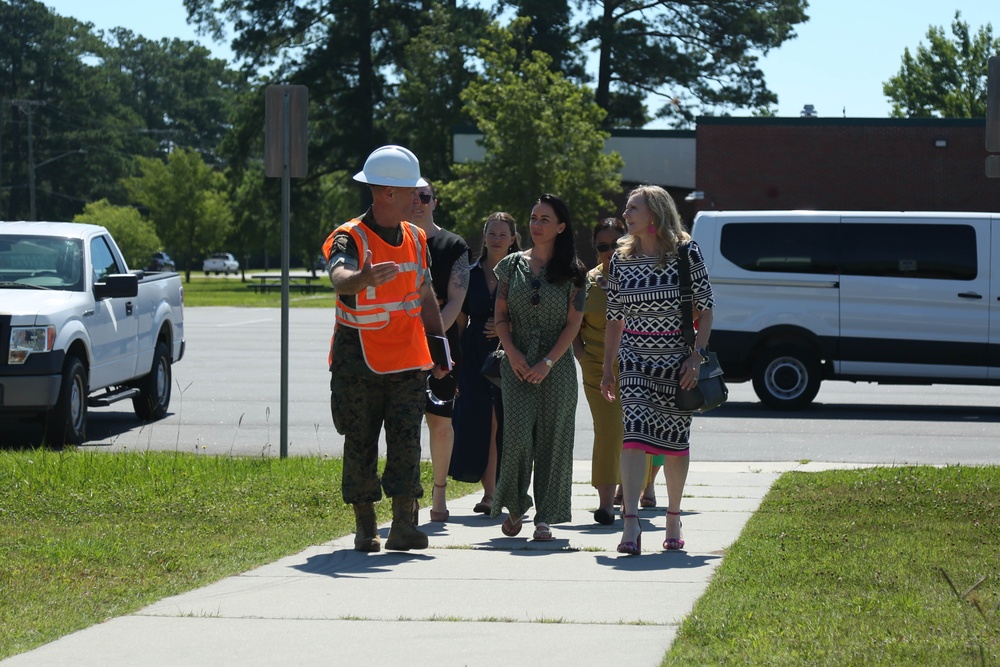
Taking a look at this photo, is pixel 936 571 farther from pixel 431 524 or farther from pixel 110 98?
pixel 110 98

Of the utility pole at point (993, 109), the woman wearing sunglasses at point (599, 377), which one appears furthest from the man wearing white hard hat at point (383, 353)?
the utility pole at point (993, 109)

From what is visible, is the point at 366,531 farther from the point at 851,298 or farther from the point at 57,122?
the point at 57,122

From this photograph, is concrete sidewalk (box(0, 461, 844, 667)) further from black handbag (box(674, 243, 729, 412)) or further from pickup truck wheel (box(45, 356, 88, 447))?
pickup truck wheel (box(45, 356, 88, 447))

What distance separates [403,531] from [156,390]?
312 inches

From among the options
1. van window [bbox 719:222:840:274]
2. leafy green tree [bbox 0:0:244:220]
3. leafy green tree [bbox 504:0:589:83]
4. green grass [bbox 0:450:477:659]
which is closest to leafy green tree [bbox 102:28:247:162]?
leafy green tree [bbox 0:0:244:220]

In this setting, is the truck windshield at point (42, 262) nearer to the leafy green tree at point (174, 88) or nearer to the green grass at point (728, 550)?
the green grass at point (728, 550)

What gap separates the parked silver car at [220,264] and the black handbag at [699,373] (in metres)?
101

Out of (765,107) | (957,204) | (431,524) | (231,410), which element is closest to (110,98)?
(765,107)

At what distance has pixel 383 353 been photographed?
701cm

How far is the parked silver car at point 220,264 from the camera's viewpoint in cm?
11244

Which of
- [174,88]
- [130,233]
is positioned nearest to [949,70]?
[130,233]

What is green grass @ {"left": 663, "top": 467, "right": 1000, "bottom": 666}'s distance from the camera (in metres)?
4.86

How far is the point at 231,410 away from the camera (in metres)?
15.3

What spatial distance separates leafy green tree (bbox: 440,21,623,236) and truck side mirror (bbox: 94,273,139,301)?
31.5 metres
